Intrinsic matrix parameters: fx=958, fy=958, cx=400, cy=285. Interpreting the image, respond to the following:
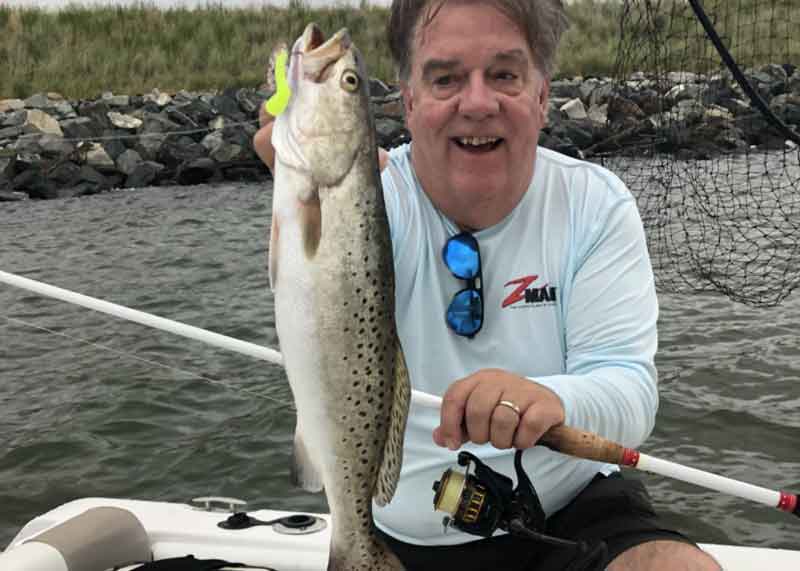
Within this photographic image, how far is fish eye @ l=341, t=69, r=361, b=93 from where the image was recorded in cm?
209

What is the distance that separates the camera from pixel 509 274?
113 inches

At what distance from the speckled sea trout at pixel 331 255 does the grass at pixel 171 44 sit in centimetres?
2233

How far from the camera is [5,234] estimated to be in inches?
567

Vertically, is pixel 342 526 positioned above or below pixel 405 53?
below

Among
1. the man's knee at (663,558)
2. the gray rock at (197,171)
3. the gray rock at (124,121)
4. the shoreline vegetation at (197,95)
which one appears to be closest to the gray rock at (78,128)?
the shoreline vegetation at (197,95)

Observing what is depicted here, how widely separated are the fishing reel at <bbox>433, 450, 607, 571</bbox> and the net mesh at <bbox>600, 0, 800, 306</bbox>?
2.62 metres

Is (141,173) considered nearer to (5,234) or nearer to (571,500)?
(5,234)

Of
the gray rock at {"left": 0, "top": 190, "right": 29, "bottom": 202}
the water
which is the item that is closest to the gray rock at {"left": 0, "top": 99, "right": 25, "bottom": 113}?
the gray rock at {"left": 0, "top": 190, "right": 29, "bottom": 202}

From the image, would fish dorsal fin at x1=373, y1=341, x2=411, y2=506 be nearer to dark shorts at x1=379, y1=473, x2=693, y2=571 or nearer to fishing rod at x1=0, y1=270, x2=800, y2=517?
fishing rod at x1=0, y1=270, x2=800, y2=517

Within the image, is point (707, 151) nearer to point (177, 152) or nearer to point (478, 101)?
point (478, 101)

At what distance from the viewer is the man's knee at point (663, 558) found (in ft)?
8.81

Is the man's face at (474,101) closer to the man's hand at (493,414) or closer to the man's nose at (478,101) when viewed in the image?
the man's nose at (478,101)

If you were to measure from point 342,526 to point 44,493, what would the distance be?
5.07 m

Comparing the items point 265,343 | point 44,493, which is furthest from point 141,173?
point 44,493
